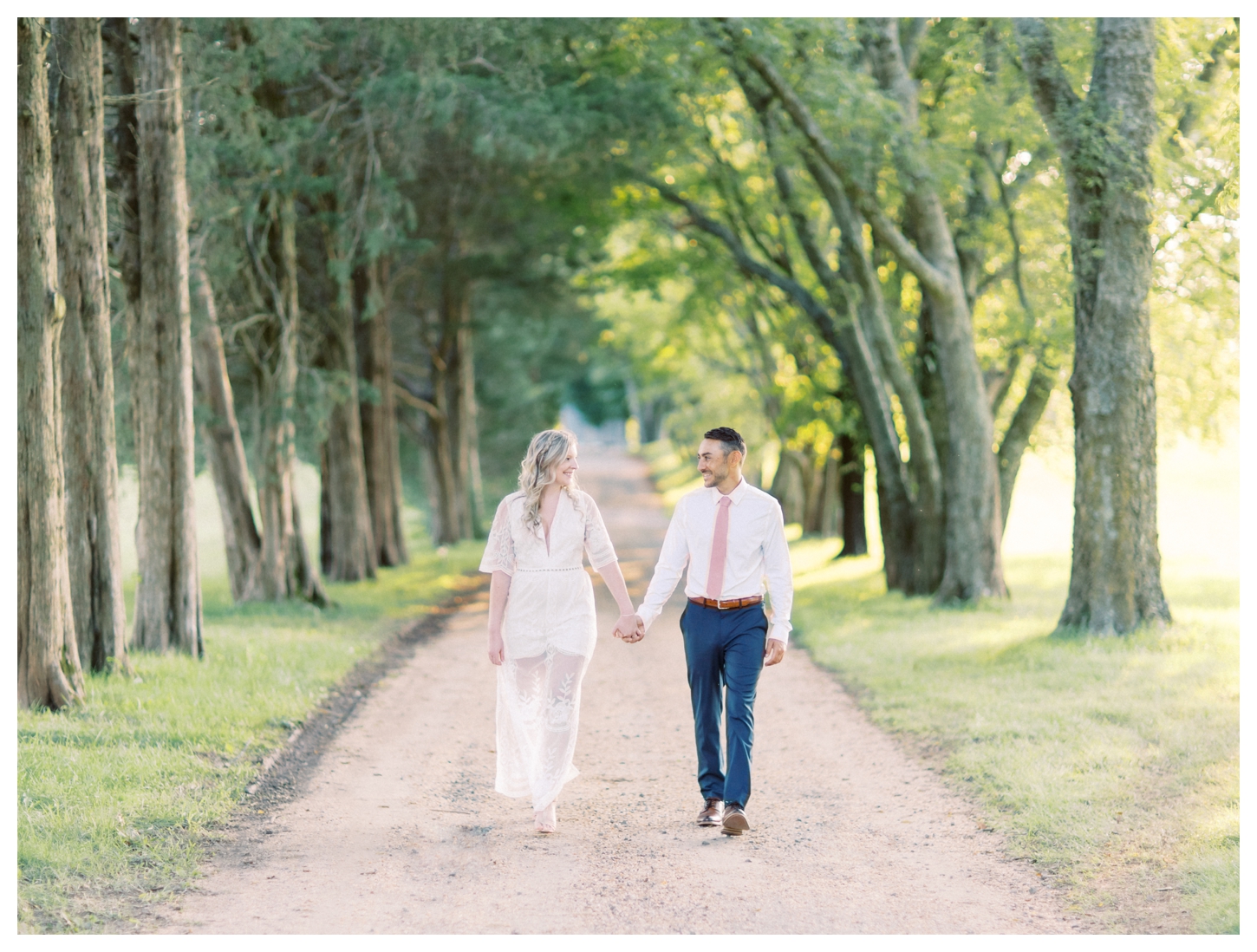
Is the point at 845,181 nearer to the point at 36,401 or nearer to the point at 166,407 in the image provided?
the point at 166,407

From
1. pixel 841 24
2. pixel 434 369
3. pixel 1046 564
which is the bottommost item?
pixel 1046 564

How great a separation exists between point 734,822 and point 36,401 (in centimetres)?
566

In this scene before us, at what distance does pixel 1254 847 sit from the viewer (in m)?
5.78

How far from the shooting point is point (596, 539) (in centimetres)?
666

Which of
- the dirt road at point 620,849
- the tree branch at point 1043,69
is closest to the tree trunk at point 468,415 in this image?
the tree branch at point 1043,69

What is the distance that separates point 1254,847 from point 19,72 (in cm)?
885

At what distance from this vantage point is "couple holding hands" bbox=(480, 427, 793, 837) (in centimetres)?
647

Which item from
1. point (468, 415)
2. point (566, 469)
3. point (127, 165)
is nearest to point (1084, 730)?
point (566, 469)

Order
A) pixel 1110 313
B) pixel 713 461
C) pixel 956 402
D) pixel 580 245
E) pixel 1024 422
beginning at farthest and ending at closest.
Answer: pixel 580 245 < pixel 1024 422 < pixel 956 402 < pixel 1110 313 < pixel 713 461

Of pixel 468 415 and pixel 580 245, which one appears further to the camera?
pixel 468 415

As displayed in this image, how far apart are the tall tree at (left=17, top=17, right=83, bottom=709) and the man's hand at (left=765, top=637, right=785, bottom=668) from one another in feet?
17.2

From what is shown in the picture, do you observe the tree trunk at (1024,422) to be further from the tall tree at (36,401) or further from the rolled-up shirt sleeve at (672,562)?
the tall tree at (36,401)
